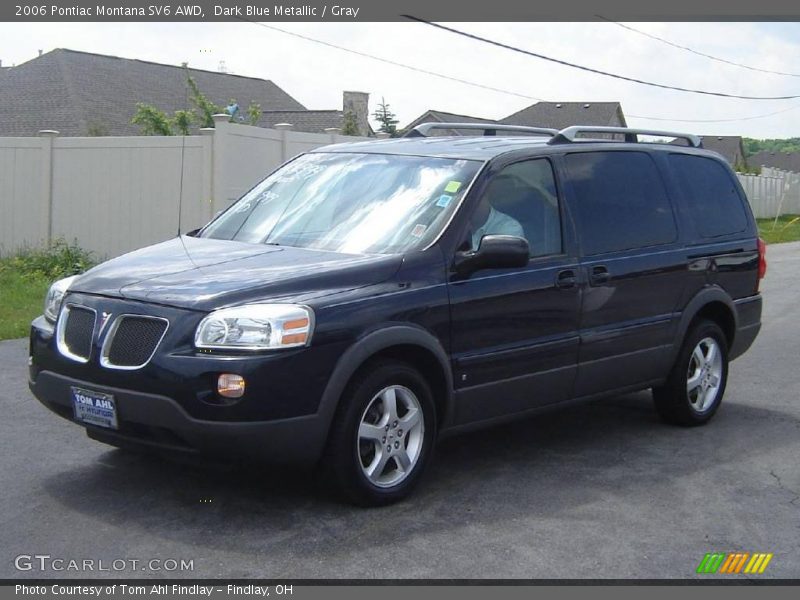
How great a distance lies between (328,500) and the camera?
5703 mm

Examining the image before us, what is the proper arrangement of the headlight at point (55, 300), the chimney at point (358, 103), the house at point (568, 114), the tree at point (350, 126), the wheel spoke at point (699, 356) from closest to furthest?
the headlight at point (55, 300), the wheel spoke at point (699, 356), the tree at point (350, 126), the chimney at point (358, 103), the house at point (568, 114)

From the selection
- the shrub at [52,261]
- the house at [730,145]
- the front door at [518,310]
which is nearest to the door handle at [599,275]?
the front door at [518,310]

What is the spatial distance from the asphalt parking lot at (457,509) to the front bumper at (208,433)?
220 millimetres

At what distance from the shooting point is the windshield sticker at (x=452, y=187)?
625 centimetres

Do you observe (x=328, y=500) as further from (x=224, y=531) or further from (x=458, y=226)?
(x=458, y=226)

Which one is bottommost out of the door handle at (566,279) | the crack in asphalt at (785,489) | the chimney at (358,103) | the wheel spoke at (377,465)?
the crack in asphalt at (785,489)

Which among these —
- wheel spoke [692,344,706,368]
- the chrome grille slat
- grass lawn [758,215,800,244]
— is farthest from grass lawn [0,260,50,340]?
grass lawn [758,215,800,244]

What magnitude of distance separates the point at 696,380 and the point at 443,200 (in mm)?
2612

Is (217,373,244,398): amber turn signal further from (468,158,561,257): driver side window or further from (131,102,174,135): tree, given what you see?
(131,102,174,135): tree

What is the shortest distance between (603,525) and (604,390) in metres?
1.61

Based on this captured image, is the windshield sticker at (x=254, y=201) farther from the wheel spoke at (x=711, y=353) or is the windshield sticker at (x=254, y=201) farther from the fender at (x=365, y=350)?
the wheel spoke at (x=711, y=353)

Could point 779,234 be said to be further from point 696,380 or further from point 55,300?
point 55,300
